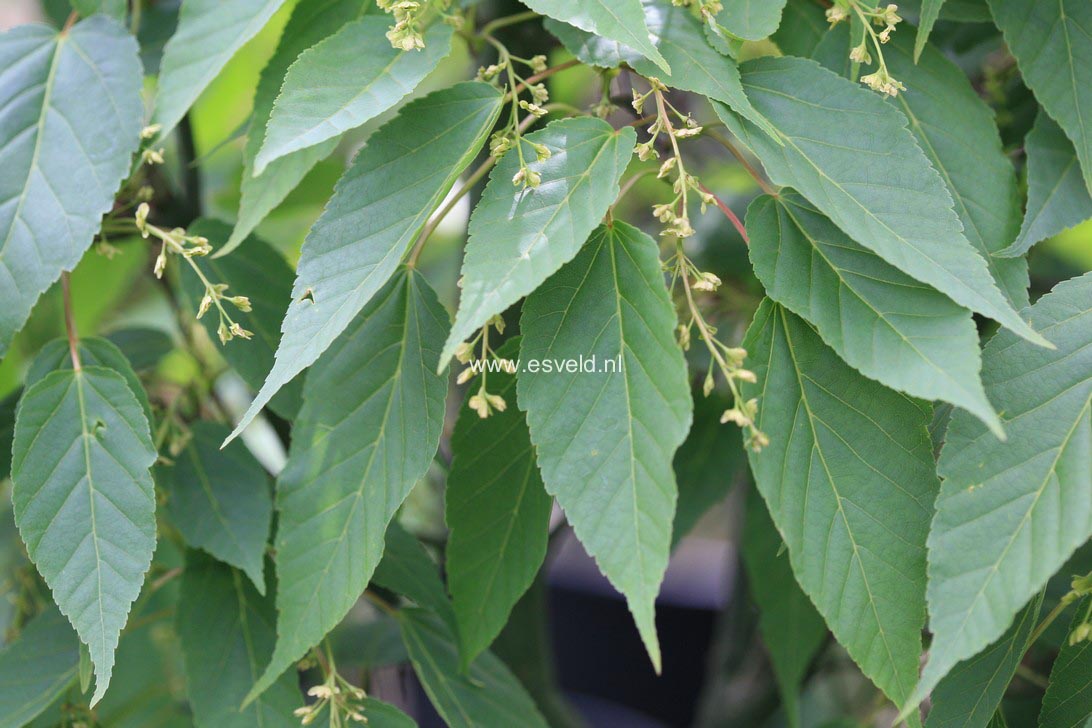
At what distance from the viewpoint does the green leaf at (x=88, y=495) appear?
20.1 inches

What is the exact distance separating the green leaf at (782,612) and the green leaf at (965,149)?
0.28 metres

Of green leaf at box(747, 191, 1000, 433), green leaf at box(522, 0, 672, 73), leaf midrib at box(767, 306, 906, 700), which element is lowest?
leaf midrib at box(767, 306, 906, 700)

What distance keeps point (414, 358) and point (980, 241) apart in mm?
324

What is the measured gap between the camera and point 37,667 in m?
0.63

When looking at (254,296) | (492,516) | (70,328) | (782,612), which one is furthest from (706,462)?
(70,328)

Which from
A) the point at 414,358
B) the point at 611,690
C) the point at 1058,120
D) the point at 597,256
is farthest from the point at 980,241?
the point at 611,690

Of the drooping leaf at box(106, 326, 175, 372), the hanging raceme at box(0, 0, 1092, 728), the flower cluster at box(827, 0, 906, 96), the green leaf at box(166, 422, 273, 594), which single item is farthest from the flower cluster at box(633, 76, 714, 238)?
the drooping leaf at box(106, 326, 175, 372)

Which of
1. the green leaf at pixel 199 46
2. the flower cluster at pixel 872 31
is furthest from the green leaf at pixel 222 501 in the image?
the flower cluster at pixel 872 31

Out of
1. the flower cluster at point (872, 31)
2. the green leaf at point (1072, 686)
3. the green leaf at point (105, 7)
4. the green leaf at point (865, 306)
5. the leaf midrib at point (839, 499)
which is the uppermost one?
the green leaf at point (105, 7)

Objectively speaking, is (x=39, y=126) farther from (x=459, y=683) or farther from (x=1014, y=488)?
(x=1014, y=488)

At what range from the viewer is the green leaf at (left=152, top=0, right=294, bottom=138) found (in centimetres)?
55

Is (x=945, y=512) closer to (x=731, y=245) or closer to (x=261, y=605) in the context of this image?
(x=261, y=605)

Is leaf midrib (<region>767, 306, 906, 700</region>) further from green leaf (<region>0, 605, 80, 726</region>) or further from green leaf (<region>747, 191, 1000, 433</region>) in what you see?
green leaf (<region>0, 605, 80, 726</region>)

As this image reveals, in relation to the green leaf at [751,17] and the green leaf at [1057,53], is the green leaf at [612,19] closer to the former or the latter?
the green leaf at [751,17]
